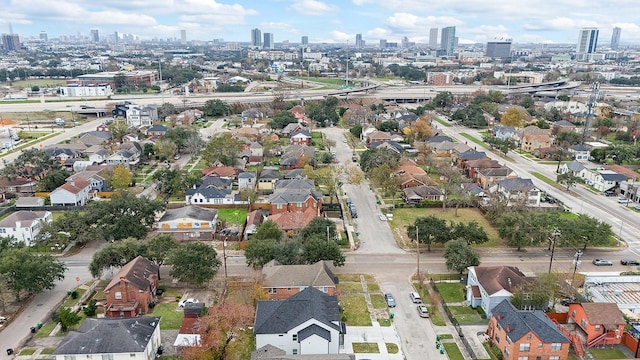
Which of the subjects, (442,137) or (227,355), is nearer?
(227,355)

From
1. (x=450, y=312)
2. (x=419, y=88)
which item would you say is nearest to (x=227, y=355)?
(x=450, y=312)

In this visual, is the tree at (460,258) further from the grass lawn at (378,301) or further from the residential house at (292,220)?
the residential house at (292,220)

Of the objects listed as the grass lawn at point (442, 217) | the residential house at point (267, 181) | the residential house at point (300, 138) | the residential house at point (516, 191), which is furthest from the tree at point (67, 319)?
the residential house at point (300, 138)

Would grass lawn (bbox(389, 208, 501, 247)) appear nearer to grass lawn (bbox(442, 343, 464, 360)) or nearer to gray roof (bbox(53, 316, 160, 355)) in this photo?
grass lawn (bbox(442, 343, 464, 360))

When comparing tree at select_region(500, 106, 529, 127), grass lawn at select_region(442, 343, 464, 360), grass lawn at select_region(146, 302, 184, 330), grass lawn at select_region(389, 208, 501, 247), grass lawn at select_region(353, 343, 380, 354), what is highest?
tree at select_region(500, 106, 529, 127)

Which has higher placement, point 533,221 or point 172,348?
point 533,221

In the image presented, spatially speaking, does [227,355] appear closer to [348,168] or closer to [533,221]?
[533,221]

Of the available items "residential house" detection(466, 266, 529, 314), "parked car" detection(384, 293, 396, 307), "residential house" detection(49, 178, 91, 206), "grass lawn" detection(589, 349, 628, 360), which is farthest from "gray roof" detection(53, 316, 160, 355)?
"residential house" detection(49, 178, 91, 206)
